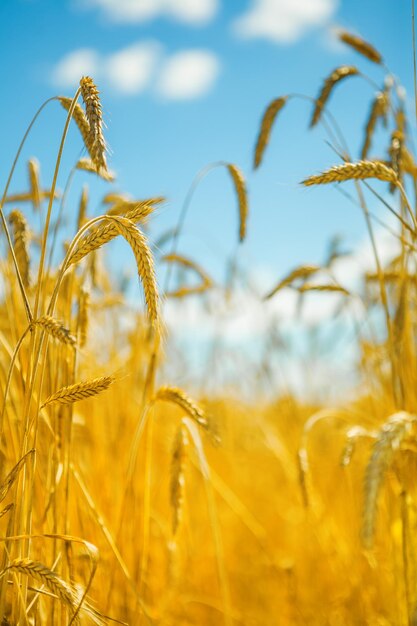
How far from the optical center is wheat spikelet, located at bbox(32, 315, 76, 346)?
1.05m

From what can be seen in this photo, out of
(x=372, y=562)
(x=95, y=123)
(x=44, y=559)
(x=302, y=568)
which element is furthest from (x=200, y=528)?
(x=95, y=123)

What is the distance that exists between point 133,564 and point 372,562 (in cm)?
77

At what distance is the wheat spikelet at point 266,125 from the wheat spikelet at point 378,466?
114cm

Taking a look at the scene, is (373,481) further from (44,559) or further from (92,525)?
(92,525)

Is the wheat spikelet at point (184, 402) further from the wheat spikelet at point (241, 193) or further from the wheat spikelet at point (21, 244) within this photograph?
the wheat spikelet at point (241, 193)

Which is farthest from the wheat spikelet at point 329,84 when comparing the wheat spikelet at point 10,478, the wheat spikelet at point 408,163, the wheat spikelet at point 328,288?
the wheat spikelet at point 10,478

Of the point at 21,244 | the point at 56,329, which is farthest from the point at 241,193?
the point at 56,329

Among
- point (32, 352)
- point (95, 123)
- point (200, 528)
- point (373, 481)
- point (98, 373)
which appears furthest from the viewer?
point (200, 528)

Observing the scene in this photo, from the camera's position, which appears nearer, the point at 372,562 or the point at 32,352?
the point at 32,352

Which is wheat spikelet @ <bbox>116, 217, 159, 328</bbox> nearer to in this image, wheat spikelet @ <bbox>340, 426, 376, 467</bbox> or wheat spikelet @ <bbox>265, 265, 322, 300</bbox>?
wheat spikelet @ <bbox>340, 426, 376, 467</bbox>

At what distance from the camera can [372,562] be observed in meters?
1.94

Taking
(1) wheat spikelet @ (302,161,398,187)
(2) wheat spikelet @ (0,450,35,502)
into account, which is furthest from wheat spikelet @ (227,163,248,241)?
(2) wheat spikelet @ (0,450,35,502)

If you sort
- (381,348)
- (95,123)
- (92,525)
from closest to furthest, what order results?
(95,123), (92,525), (381,348)

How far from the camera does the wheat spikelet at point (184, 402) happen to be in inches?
55.4
